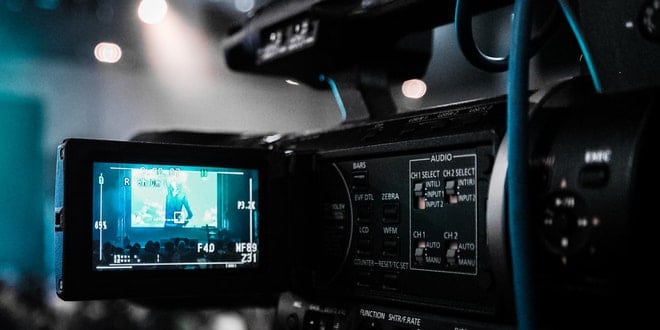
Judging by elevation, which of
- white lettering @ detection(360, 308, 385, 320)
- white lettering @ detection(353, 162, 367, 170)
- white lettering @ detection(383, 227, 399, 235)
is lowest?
white lettering @ detection(360, 308, 385, 320)

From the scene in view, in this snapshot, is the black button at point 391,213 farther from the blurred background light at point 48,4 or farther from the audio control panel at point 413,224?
the blurred background light at point 48,4

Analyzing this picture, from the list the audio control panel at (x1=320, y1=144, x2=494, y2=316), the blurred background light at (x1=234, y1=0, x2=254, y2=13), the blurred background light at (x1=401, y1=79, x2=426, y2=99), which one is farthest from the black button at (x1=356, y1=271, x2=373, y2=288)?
the blurred background light at (x1=234, y1=0, x2=254, y2=13)

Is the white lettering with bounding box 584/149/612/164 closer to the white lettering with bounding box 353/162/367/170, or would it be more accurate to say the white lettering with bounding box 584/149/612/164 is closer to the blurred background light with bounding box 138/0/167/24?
the white lettering with bounding box 353/162/367/170

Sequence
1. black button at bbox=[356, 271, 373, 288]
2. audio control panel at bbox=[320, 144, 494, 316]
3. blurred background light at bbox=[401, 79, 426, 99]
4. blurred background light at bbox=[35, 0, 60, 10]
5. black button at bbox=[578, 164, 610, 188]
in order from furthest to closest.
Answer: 1. blurred background light at bbox=[35, 0, 60, 10]
2. blurred background light at bbox=[401, 79, 426, 99]
3. black button at bbox=[356, 271, 373, 288]
4. audio control panel at bbox=[320, 144, 494, 316]
5. black button at bbox=[578, 164, 610, 188]

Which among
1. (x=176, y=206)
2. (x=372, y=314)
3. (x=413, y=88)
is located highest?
(x=413, y=88)

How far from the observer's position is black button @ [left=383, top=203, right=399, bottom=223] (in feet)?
2.44

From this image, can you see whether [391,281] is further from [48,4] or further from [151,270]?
[48,4]

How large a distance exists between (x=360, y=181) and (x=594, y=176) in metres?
0.33

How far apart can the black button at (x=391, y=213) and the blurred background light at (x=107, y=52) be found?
32.0 inches

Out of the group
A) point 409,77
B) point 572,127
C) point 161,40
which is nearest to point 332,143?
point 409,77

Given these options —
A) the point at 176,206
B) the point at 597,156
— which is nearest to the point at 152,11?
the point at 176,206

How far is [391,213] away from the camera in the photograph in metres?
0.75

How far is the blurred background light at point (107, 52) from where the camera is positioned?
140 centimetres

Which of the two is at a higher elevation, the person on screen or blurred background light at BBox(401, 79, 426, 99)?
blurred background light at BBox(401, 79, 426, 99)
